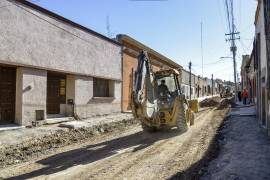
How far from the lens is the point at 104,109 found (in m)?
21.0

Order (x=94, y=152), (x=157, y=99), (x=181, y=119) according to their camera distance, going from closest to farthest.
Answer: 1. (x=94, y=152)
2. (x=181, y=119)
3. (x=157, y=99)

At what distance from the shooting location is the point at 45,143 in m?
11.7

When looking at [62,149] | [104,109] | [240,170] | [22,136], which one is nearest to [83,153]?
[62,149]

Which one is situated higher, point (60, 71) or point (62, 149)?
point (60, 71)

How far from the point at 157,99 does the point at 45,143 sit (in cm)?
492

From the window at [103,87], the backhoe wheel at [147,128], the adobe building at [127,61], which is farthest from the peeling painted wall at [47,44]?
the backhoe wheel at [147,128]

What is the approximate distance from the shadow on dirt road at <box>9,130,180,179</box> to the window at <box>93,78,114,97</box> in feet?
24.9

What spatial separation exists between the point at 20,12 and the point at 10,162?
721cm

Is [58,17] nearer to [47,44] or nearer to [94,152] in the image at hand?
[47,44]

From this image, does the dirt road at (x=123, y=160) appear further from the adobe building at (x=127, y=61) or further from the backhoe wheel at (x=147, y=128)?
the adobe building at (x=127, y=61)

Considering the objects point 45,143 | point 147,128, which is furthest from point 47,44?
point 147,128

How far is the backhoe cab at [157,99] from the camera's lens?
11834 millimetres

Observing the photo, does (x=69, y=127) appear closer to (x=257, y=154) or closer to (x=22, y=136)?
(x=22, y=136)

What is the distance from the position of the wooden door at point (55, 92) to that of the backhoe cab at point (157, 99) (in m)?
5.51
